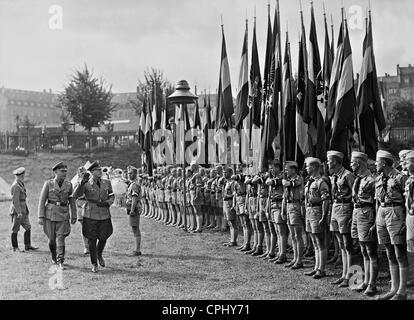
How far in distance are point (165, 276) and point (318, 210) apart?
298 centimetres

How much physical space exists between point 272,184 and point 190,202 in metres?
5.77

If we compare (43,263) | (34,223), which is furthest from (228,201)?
(34,223)

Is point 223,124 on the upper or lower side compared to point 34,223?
upper

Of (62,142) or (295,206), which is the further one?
(62,142)

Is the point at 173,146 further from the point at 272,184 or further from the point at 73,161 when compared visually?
the point at 73,161

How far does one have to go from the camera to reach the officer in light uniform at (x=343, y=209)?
798cm

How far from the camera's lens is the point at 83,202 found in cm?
979

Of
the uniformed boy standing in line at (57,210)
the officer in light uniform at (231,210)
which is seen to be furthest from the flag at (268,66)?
the uniformed boy standing in line at (57,210)

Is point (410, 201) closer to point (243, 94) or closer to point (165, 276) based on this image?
point (165, 276)

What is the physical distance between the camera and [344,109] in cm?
948

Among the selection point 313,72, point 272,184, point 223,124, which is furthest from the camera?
point 223,124

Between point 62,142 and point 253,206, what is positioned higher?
point 62,142

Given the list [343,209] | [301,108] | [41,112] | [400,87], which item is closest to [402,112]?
[400,87]
